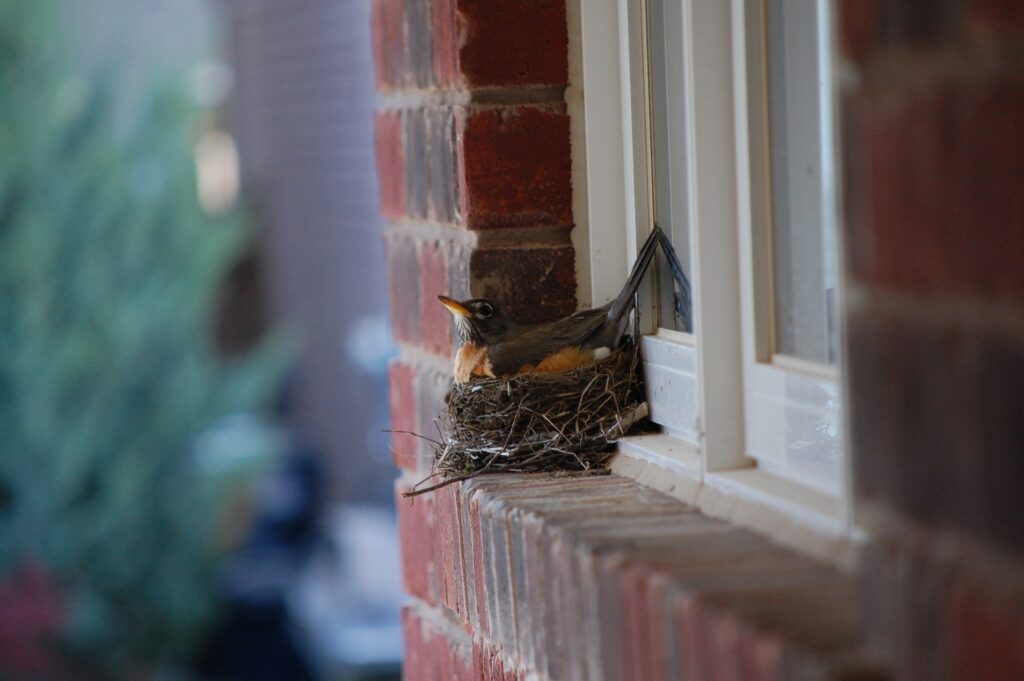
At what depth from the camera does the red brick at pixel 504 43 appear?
6.13ft

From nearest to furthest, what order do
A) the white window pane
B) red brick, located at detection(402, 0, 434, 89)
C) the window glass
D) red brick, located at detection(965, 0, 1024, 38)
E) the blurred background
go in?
red brick, located at detection(965, 0, 1024, 38), the white window pane, the window glass, red brick, located at detection(402, 0, 434, 89), the blurred background

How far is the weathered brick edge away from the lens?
3.39ft

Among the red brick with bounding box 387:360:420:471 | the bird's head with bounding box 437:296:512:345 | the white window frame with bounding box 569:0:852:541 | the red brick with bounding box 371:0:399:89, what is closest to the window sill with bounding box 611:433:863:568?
the white window frame with bounding box 569:0:852:541

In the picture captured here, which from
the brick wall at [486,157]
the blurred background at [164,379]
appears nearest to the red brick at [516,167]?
the brick wall at [486,157]

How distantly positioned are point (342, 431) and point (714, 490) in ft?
23.4

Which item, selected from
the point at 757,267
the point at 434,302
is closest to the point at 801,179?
the point at 757,267

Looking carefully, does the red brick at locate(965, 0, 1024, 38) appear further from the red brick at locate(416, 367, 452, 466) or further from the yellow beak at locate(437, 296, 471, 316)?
the red brick at locate(416, 367, 452, 466)

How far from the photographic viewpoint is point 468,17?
1859mm

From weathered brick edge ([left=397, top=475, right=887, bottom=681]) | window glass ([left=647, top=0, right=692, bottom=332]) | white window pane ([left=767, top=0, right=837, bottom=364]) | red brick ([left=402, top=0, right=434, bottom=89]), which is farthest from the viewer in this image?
red brick ([left=402, top=0, right=434, bottom=89])

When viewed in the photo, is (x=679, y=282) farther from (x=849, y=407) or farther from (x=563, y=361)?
(x=849, y=407)

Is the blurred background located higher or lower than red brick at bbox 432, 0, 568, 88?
lower

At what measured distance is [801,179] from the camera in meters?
1.46

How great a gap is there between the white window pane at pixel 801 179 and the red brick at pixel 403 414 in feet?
2.76

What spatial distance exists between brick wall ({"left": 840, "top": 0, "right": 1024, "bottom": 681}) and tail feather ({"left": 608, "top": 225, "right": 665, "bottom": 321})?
0.98 meters
